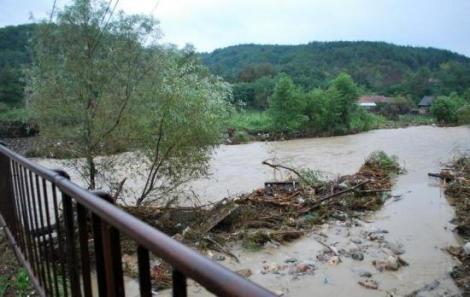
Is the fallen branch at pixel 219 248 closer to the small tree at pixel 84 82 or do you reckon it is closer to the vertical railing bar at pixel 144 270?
the small tree at pixel 84 82

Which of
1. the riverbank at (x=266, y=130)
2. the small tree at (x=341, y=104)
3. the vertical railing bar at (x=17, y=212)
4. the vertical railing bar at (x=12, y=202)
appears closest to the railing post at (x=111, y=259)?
the vertical railing bar at (x=17, y=212)

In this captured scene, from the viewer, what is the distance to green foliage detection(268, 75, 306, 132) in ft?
112

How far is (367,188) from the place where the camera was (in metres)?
12.7

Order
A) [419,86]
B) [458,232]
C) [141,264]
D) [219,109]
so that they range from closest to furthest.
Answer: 1. [141,264]
2. [458,232]
3. [219,109]
4. [419,86]

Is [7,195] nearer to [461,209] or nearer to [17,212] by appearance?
[17,212]

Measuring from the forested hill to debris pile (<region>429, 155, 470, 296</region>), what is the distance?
4747 centimetres

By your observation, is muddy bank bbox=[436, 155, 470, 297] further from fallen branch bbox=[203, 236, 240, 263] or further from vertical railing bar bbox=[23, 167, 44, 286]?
vertical railing bar bbox=[23, 167, 44, 286]

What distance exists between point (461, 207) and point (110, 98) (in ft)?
32.3

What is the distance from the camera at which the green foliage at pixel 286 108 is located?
3409 cm

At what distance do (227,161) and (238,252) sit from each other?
1314 cm

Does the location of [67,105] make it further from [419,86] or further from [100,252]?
[419,86]

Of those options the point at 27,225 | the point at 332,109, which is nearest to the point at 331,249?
the point at 27,225

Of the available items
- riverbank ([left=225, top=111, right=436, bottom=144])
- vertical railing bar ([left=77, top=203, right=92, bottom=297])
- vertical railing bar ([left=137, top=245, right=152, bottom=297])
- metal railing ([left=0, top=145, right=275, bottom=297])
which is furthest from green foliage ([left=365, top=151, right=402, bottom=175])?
vertical railing bar ([left=137, top=245, right=152, bottom=297])

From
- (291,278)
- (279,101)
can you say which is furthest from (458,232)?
(279,101)
